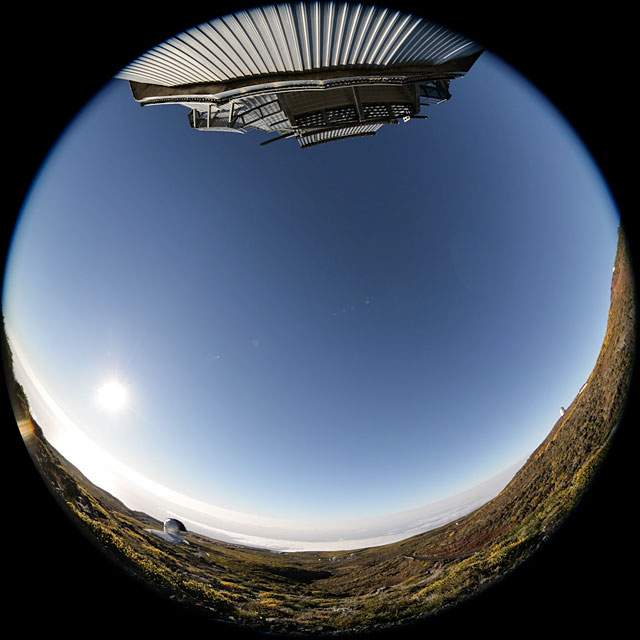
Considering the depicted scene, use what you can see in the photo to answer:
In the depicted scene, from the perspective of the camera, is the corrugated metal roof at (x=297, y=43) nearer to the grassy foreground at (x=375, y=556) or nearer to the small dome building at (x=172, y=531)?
the grassy foreground at (x=375, y=556)

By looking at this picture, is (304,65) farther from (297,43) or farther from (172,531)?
(172,531)

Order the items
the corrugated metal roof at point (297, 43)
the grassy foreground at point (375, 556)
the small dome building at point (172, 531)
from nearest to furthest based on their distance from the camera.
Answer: the corrugated metal roof at point (297, 43)
the grassy foreground at point (375, 556)
the small dome building at point (172, 531)

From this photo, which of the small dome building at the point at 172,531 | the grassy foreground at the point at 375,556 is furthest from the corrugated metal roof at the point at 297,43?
the small dome building at the point at 172,531

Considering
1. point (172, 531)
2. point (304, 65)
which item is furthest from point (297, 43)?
point (172, 531)

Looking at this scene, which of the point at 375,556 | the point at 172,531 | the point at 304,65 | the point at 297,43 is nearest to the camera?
the point at 297,43

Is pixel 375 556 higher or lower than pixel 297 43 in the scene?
lower

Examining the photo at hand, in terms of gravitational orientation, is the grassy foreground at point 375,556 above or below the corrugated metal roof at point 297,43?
below
